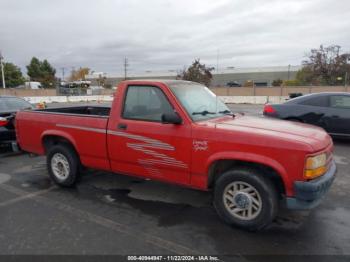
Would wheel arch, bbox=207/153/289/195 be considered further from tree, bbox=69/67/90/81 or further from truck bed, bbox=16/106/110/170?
tree, bbox=69/67/90/81

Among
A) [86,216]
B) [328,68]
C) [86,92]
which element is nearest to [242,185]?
[86,216]

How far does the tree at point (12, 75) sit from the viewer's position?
69375 mm

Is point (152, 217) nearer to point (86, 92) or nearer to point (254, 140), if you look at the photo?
point (254, 140)

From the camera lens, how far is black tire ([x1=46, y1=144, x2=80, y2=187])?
495 cm

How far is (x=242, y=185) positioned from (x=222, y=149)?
511 millimetres

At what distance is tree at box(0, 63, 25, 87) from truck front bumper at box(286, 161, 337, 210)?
78.6 metres

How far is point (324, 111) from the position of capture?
8.14 metres

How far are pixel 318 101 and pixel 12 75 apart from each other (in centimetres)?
7864

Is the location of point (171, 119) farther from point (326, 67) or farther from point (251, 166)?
point (326, 67)

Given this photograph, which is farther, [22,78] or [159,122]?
[22,78]

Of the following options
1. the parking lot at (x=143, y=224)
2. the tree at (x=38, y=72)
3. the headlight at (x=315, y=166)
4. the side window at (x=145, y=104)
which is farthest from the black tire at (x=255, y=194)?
the tree at (x=38, y=72)

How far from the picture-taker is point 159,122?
3.93 m

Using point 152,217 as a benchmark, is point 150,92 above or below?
above

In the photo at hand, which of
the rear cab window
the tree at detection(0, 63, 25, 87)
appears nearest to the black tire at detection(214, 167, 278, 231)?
the rear cab window
